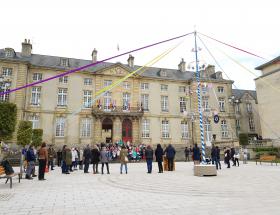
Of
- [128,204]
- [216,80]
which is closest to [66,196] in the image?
[128,204]

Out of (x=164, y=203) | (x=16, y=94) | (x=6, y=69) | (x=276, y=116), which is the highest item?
(x=6, y=69)

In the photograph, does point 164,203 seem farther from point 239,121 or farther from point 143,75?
point 239,121

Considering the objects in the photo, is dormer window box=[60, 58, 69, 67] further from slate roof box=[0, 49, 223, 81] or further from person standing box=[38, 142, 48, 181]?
person standing box=[38, 142, 48, 181]

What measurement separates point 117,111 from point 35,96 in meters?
10.7

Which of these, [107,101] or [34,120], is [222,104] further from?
[34,120]

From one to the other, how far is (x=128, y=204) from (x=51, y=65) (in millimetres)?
27773

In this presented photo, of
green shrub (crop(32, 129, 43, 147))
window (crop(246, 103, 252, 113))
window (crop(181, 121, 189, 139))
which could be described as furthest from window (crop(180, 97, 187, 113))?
green shrub (crop(32, 129, 43, 147))

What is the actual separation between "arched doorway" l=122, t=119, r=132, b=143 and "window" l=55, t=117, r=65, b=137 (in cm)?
796

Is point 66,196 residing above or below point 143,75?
below

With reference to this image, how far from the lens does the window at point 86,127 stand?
27.7 metres

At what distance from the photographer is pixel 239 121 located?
127 feet

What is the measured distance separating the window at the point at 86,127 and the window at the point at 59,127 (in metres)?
2.37

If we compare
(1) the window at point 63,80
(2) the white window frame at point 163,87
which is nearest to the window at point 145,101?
(2) the white window frame at point 163,87

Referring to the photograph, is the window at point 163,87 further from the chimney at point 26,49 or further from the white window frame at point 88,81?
the chimney at point 26,49
